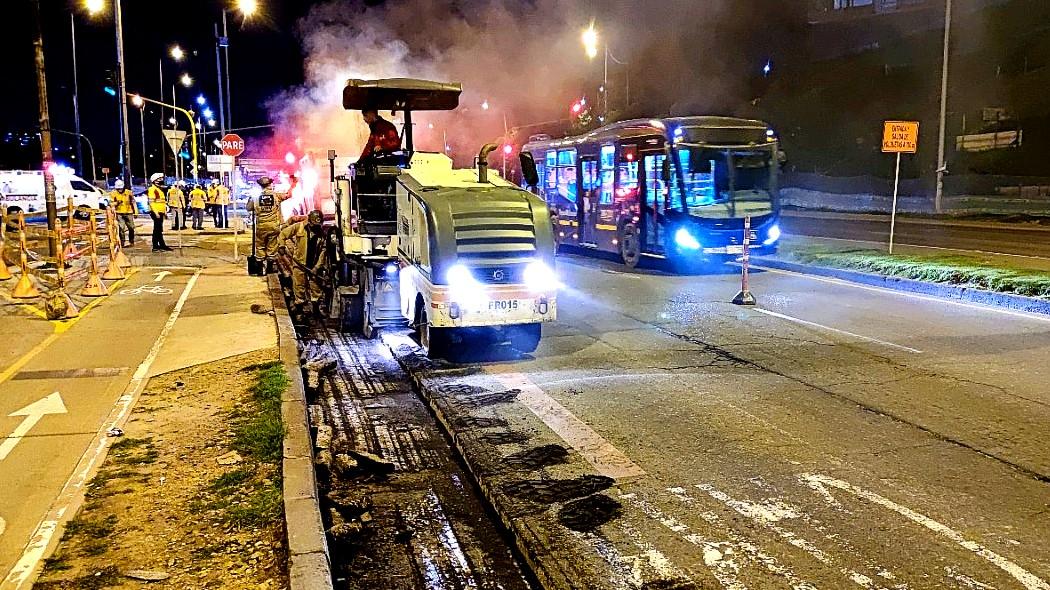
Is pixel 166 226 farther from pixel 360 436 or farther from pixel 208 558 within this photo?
pixel 208 558

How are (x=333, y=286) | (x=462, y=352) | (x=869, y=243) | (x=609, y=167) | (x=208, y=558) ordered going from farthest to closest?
(x=869, y=243), (x=609, y=167), (x=333, y=286), (x=462, y=352), (x=208, y=558)

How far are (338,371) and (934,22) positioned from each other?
48.6 metres

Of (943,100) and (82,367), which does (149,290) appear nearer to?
(82,367)

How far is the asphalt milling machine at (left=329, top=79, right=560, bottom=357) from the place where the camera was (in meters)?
7.50

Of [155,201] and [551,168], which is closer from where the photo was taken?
[155,201]

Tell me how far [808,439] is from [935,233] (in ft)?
61.7

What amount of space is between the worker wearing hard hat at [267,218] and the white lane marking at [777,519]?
406 inches

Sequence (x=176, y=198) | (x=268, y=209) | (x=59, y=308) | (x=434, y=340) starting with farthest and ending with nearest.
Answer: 1. (x=176, y=198)
2. (x=268, y=209)
3. (x=59, y=308)
4. (x=434, y=340)

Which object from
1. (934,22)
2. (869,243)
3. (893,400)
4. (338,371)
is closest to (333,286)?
(338,371)

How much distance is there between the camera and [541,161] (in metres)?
20.7

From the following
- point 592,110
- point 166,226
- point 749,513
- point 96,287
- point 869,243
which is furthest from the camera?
point 592,110

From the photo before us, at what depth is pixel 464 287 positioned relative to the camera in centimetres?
748

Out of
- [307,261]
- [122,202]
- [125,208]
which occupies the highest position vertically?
[122,202]

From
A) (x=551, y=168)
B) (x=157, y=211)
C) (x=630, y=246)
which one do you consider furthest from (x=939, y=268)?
(x=157, y=211)
